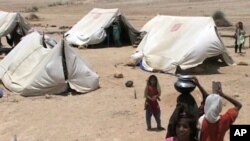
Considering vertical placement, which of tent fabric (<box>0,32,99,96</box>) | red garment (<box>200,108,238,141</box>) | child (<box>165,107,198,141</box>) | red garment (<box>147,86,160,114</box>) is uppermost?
child (<box>165,107,198,141</box>)

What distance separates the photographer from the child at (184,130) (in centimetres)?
441

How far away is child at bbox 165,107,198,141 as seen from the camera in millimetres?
4409

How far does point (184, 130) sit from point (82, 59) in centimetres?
909

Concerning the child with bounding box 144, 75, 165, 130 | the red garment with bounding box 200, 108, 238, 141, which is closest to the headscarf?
the red garment with bounding box 200, 108, 238, 141

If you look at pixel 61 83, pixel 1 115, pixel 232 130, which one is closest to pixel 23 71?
pixel 61 83

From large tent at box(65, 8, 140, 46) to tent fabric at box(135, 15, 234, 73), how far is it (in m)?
5.08

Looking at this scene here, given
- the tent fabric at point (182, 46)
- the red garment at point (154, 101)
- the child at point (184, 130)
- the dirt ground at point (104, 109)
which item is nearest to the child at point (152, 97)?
the red garment at point (154, 101)

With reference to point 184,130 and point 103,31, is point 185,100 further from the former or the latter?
point 103,31

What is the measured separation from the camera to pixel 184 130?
4.41 metres

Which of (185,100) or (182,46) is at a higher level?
(185,100)

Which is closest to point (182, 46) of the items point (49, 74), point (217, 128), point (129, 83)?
point (129, 83)

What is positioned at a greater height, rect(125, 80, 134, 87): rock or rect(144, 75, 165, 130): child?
rect(144, 75, 165, 130): child

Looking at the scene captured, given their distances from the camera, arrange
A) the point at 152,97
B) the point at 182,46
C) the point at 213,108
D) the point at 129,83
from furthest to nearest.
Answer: the point at 182,46, the point at 129,83, the point at 152,97, the point at 213,108

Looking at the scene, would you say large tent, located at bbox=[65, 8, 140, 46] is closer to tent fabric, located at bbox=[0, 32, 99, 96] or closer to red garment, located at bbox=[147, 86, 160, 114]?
tent fabric, located at bbox=[0, 32, 99, 96]
